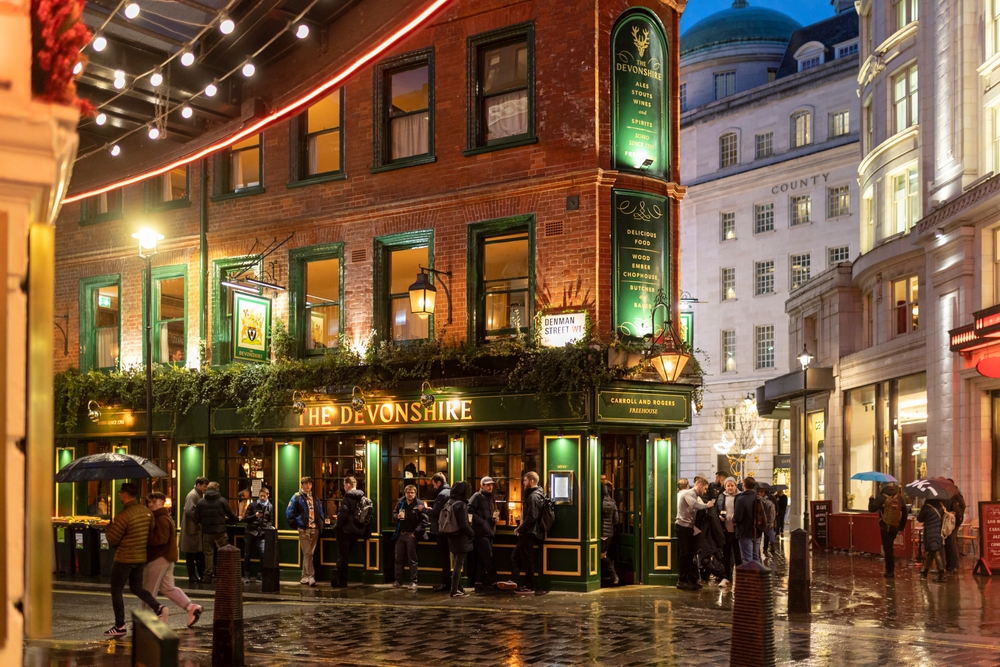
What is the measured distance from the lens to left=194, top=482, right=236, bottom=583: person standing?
19.8m

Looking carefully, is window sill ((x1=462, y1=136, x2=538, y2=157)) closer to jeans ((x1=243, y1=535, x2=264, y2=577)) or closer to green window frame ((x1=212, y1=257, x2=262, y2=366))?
Result: green window frame ((x1=212, y1=257, x2=262, y2=366))

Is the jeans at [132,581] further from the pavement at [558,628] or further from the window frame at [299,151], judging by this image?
the window frame at [299,151]

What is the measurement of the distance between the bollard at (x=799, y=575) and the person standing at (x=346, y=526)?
7.61 metres

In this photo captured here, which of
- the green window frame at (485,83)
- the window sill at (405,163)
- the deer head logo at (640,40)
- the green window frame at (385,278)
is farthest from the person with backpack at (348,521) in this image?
the deer head logo at (640,40)

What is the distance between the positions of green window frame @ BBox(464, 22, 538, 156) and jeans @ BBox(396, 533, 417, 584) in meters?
6.65

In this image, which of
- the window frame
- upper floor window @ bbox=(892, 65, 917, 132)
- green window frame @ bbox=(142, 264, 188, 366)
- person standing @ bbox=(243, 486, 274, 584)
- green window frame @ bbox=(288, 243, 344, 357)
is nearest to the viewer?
person standing @ bbox=(243, 486, 274, 584)

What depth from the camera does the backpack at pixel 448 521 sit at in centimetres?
1756

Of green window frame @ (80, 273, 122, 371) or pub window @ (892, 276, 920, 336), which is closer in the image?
green window frame @ (80, 273, 122, 371)

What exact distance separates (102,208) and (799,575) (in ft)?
56.5

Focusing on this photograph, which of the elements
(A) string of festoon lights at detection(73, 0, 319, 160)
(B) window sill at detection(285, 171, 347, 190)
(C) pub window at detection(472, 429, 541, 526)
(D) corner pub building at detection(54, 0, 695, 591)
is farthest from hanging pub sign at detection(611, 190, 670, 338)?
(A) string of festoon lights at detection(73, 0, 319, 160)

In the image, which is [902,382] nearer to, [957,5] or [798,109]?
[957,5]

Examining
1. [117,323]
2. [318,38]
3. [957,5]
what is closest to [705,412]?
[957,5]

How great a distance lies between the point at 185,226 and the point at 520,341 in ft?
27.6

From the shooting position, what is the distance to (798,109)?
57.6m
